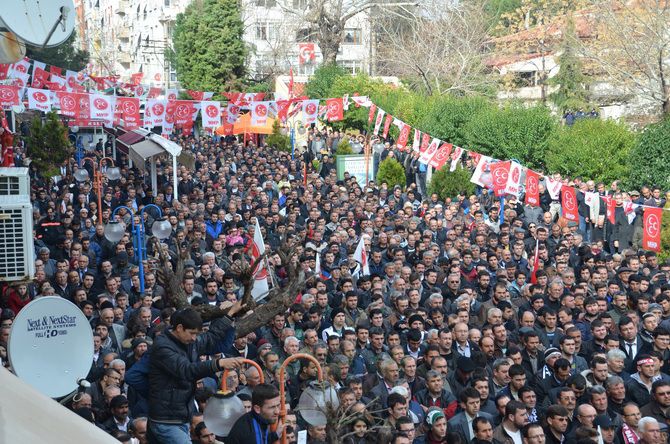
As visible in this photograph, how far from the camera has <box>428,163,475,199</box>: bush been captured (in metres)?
23.6

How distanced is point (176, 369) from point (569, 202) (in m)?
13.1

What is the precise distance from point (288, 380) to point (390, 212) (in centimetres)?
1151

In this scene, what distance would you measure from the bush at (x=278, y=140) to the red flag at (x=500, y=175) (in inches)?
646

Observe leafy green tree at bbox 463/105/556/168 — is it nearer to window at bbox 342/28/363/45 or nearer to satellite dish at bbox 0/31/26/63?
satellite dish at bbox 0/31/26/63

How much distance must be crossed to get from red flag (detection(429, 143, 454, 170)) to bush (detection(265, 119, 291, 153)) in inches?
488

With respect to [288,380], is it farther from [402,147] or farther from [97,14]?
[97,14]

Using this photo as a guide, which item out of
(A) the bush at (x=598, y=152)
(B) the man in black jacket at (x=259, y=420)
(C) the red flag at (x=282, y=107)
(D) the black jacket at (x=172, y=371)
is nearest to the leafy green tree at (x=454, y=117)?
(C) the red flag at (x=282, y=107)

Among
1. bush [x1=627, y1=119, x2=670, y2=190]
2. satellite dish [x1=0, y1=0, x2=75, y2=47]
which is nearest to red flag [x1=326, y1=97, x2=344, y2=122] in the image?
bush [x1=627, y1=119, x2=670, y2=190]

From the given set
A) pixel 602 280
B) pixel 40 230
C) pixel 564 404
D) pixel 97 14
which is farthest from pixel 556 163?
pixel 97 14

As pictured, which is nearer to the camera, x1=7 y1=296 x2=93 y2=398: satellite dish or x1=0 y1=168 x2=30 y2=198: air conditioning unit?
x1=7 y1=296 x2=93 y2=398: satellite dish

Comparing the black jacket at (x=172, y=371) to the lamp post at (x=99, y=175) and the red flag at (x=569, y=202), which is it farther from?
the red flag at (x=569, y=202)

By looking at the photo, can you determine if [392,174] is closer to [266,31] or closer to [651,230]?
[651,230]

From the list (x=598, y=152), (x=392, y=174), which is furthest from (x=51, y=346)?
(x=392, y=174)

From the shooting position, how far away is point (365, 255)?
1470 cm
